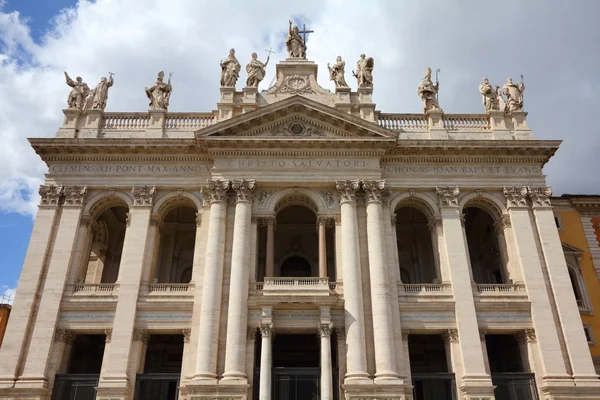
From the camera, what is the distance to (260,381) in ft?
71.4

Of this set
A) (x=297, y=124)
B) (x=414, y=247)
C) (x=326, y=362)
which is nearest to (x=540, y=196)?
(x=414, y=247)

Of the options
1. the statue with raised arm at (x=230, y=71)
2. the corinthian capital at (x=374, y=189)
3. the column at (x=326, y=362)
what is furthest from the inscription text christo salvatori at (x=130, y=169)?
the column at (x=326, y=362)

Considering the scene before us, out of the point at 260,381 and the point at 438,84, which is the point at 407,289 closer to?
the point at 260,381

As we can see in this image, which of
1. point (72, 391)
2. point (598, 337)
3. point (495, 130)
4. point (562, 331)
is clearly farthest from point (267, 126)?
point (598, 337)

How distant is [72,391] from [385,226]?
16.2m

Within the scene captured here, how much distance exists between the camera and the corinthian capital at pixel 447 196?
86.4 ft

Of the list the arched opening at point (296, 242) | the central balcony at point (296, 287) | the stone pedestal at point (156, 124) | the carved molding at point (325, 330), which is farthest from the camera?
the arched opening at point (296, 242)

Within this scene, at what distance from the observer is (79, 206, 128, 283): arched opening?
2902 cm

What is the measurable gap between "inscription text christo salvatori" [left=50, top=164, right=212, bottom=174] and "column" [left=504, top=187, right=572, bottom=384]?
15.9m

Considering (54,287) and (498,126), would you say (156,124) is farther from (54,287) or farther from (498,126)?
(498,126)

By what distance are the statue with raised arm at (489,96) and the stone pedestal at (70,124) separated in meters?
22.7

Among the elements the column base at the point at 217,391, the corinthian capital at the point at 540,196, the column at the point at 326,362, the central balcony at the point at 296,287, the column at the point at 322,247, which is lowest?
the column base at the point at 217,391

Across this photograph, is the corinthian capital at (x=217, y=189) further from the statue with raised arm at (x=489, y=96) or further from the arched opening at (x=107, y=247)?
the statue with raised arm at (x=489, y=96)

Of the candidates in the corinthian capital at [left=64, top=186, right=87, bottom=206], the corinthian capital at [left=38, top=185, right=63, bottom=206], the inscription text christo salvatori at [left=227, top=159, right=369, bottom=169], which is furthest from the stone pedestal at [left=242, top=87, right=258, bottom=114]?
the corinthian capital at [left=38, top=185, right=63, bottom=206]
